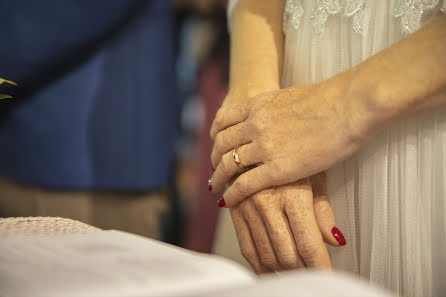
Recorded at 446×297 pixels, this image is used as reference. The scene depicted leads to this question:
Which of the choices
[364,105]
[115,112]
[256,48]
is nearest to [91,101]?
[115,112]

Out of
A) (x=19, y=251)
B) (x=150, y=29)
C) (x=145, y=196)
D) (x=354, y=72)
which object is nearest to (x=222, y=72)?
(x=150, y=29)

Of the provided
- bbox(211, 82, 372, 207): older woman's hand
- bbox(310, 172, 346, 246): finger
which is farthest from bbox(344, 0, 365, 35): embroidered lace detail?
bbox(310, 172, 346, 246): finger

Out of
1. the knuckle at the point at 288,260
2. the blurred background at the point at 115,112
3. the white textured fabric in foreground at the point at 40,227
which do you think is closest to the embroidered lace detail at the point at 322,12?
the knuckle at the point at 288,260

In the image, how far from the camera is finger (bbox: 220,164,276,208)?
0.50 m

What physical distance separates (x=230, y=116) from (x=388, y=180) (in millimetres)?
243

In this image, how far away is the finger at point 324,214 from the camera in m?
0.51

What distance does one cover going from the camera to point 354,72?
1.50ft

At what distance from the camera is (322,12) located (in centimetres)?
56

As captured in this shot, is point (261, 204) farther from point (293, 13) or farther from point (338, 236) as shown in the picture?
point (293, 13)

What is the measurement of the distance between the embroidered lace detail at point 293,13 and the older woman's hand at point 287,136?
16 centimetres

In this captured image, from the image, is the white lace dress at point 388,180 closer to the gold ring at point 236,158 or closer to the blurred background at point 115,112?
the gold ring at point 236,158

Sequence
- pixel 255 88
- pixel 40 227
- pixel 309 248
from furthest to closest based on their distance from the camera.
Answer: pixel 255 88 < pixel 309 248 < pixel 40 227

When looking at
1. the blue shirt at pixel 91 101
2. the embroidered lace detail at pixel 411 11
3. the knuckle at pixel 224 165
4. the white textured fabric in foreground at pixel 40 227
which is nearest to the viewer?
the white textured fabric in foreground at pixel 40 227

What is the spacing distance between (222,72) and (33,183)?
2.40 ft
